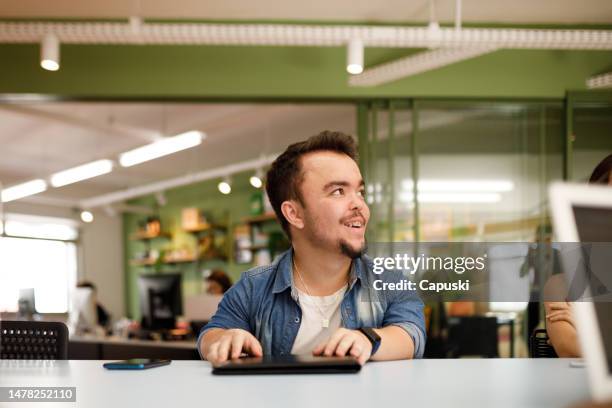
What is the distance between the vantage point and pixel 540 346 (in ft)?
5.33

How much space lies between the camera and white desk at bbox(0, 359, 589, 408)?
0.84 metres

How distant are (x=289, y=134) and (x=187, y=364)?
5881 millimetres

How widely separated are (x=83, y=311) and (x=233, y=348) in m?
5.74

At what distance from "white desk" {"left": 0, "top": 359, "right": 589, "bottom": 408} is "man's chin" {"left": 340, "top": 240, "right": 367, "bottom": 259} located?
35 cm

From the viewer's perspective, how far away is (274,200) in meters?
1.85

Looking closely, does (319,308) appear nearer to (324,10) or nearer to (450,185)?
(324,10)

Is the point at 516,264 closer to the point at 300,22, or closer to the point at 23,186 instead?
the point at 300,22

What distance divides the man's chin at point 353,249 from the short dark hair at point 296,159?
240mm

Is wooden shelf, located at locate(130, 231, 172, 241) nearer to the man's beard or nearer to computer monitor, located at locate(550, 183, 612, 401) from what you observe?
the man's beard

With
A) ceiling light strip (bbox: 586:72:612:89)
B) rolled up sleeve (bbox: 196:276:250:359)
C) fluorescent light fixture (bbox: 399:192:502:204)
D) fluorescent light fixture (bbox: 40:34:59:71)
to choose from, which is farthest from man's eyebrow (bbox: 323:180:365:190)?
ceiling light strip (bbox: 586:72:612:89)

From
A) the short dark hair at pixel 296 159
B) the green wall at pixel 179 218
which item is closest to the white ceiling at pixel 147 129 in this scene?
the green wall at pixel 179 218

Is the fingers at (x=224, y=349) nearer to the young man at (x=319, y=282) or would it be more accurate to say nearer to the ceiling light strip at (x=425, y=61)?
the young man at (x=319, y=282)

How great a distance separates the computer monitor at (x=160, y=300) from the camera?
564 cm

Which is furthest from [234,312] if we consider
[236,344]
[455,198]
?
[455,198]
